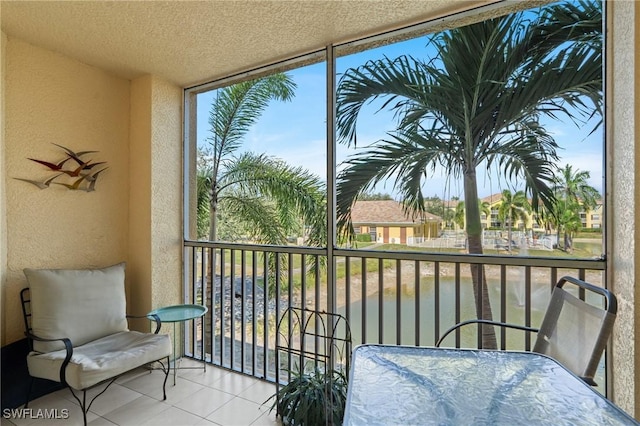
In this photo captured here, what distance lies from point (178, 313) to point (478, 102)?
9.08 ft

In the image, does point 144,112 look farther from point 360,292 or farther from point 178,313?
point 360,292

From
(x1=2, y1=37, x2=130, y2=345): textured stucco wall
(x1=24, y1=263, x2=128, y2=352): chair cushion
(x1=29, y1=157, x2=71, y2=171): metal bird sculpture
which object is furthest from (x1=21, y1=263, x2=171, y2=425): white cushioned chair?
(x1=29, y1=157, x2=71, y2=171): metal bird sculpture

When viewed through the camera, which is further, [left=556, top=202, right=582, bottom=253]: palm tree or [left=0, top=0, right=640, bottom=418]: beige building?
[left=556, top=202, right=582, bottom=253]: palm tree

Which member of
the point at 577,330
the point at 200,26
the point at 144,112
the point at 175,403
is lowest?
the point at 175,403

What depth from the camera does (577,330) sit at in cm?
135

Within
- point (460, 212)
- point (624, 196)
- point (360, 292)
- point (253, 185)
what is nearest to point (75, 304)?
point (253, 185)

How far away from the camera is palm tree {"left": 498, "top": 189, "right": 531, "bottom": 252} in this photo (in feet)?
6.18

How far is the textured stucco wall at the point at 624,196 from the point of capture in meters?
1.42

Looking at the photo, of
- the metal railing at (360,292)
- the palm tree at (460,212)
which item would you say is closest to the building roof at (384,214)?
Result: the palm tree at (460,212)

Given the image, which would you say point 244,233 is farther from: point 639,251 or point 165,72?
point 639,251

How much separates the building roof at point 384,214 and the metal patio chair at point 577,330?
0.81 metres

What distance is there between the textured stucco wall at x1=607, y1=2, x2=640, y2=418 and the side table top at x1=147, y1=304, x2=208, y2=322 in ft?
8.68

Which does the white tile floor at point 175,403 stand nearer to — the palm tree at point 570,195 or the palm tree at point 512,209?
the palm tree at point 512,209

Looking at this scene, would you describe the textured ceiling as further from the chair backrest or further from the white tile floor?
the white tile floor
